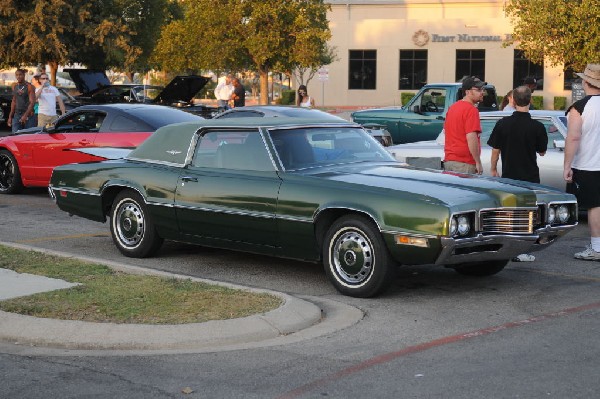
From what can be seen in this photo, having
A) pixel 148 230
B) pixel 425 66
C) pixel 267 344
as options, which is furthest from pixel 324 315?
pixel 425 66

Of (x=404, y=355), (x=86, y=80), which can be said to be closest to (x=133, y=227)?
(x=404, y=355)

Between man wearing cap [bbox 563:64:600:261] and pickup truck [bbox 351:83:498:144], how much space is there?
423 inches

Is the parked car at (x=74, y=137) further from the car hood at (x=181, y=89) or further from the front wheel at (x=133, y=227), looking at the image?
the car hood at (x=181, y=89)

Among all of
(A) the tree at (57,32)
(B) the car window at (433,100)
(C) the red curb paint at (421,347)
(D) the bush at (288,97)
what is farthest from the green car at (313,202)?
(D) the bush at (288,97)

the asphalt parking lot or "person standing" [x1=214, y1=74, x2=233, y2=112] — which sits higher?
"person standing" [x1=214, y1=74, x2=233, y2=112]

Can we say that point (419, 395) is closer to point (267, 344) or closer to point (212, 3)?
point (267, 344)

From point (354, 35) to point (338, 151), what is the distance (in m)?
50.1

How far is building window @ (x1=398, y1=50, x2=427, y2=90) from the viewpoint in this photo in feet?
191

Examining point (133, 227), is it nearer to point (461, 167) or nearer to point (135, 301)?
point (135, 301)

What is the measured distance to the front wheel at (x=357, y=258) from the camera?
8523mm

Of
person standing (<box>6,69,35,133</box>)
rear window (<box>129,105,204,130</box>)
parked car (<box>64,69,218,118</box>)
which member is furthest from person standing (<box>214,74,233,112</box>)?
rear window (<box>129,105,204,130</box>)

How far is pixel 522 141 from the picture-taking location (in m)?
10.9

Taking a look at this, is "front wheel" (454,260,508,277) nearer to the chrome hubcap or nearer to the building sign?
the chrome hubcap

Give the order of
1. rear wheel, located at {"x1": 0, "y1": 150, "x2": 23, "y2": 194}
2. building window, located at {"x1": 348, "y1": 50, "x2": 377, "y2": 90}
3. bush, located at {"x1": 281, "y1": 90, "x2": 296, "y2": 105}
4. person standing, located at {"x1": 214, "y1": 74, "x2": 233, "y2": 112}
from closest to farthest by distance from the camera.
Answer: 1. rear wheel, located at {"x1": 0, "y1": 150, "x2": 23, "y2": 194}
2. person standing, located at {"x1": 214, "y1": 74, "x2": 233, "y2": 112}
3. building window, located at {"x1": 348, "y1": 50, "x2": 377, "y2": 90}
4. bush, located at {"x1": 281, "y1": 90, "x2": 296, "y2": 105}
